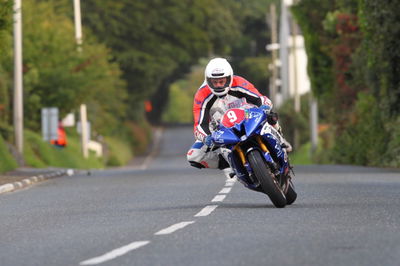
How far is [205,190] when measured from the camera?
20922mm

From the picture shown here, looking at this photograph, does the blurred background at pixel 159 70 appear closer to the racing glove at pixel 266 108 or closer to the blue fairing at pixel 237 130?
the racing glove at pixel 266 108

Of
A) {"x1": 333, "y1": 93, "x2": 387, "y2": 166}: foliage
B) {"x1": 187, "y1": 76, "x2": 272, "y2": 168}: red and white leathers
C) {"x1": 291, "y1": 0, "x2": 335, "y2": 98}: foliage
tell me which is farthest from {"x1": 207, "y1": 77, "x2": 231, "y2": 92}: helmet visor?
{"x1": 291, "y1": 0, "x2": 335, "y2": 98}: foliage

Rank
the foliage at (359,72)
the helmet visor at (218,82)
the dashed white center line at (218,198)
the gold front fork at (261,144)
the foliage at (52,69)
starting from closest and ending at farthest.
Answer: the gold front fork at (261,144) → the helmet visor at (218,82) → the dashed white center line at (218,198) → the foliage at (359,72) → the foliage at (52,69)

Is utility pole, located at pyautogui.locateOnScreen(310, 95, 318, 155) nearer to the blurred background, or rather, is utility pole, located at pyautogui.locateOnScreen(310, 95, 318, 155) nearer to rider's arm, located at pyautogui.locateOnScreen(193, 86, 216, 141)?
the blurred background

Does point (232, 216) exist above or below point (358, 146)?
above

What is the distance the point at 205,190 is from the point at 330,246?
33.7 ft

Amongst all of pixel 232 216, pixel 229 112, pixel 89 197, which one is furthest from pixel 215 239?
pixel 89 197

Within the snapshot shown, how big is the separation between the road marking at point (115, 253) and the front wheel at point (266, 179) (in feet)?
14.0

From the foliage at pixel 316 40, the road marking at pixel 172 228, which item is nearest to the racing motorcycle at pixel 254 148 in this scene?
the road marking at pixel 172 228

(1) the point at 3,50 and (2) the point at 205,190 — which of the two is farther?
(1) the point at 3,50

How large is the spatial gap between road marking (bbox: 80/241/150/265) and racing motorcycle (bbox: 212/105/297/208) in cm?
428

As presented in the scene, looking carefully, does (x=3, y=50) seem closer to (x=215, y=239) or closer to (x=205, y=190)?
(x=205, y=190)

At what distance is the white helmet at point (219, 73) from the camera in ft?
52.0

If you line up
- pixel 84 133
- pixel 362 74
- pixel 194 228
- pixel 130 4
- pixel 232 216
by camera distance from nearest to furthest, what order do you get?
pixel 194 228 → pixel 232 216 → pixel 362 74 → pixel 84 133 → pixel 130 4
